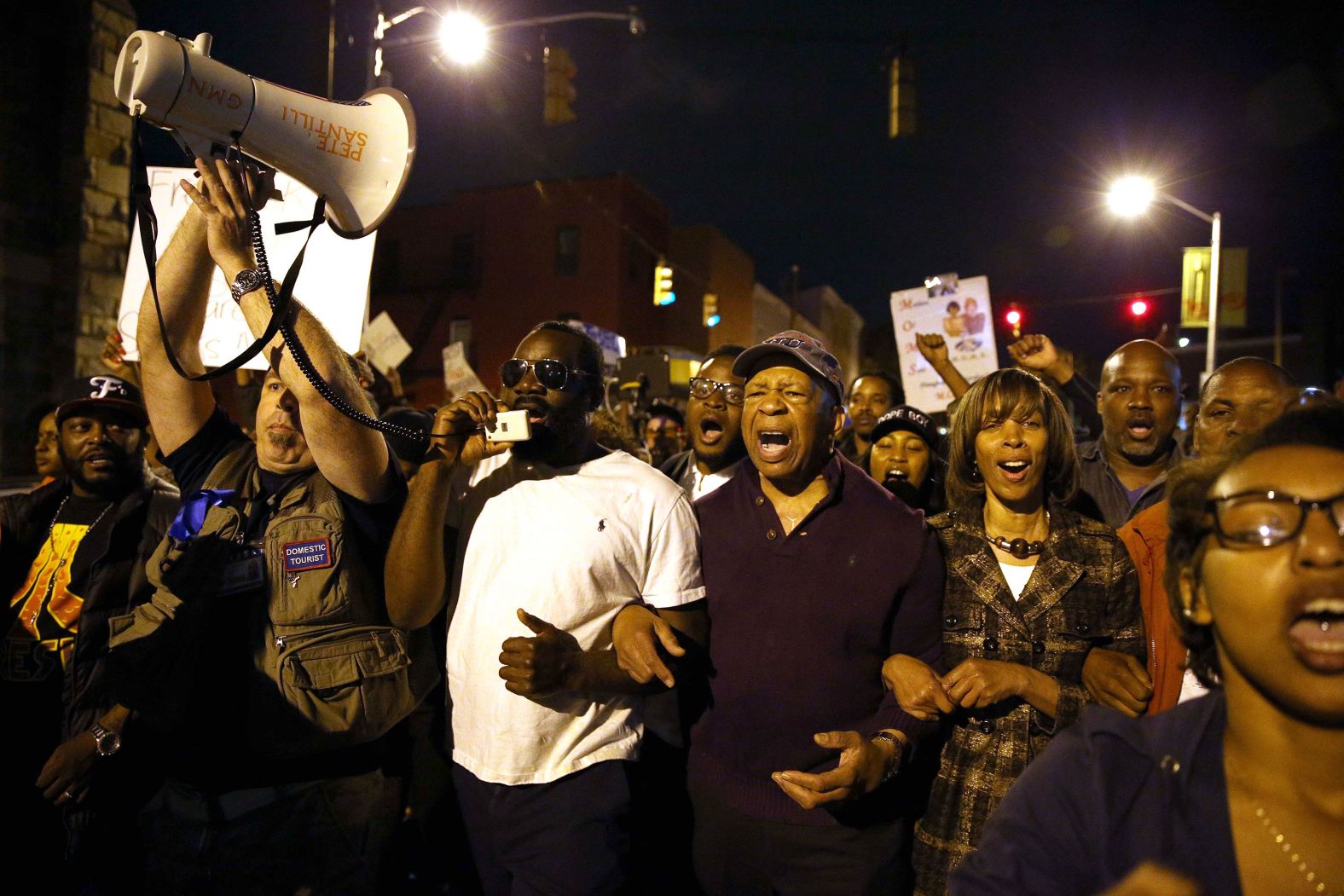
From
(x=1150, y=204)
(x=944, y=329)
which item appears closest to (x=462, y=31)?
(x=944, y=329)

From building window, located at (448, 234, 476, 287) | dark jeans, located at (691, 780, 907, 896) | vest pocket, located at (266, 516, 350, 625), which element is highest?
building window, located at (448, 234, 476, 287)

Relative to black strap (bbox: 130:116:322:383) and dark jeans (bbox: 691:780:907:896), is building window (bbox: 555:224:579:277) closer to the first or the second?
black strap (bbox: 130:116:322:383)

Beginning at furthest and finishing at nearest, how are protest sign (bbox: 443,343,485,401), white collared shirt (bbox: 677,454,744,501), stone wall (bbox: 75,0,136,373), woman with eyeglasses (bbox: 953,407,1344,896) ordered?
stone wall (bbox: 75,0,136,373)
protest sign (bbox: 443,343,485,401)
white collared shirt (bbox: 677,454,744,501)
woman with eyeglasses (bbox: 953,407,1344,896)

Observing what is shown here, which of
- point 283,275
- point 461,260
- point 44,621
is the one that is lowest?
point 44,621

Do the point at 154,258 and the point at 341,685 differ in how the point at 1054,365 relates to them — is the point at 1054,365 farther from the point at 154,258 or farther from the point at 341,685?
the point at 154,258

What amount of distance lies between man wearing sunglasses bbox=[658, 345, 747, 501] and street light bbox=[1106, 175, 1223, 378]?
16.7m

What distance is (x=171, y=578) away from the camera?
2.39 m

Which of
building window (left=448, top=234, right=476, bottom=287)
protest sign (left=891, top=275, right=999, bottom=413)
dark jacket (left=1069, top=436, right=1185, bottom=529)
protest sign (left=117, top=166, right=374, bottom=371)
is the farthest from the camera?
building window (left=448, top=234, right=476, bottom=287)

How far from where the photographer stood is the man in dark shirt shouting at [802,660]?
2463 millimetres

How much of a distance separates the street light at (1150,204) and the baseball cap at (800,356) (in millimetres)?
17586

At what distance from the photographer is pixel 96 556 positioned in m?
3.34

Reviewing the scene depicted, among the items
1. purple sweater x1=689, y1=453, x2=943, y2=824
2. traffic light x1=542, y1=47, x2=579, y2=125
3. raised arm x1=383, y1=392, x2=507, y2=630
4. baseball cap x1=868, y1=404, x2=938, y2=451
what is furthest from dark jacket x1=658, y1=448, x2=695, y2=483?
traffic light x1=542, y1=47, x2=579, y2=125

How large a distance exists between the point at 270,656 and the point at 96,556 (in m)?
1.45

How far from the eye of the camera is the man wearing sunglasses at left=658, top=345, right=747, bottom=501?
4.23m
